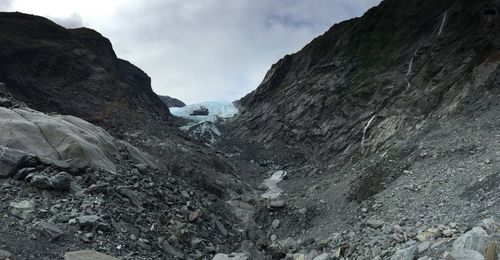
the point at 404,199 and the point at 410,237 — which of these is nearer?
the point at 410,237

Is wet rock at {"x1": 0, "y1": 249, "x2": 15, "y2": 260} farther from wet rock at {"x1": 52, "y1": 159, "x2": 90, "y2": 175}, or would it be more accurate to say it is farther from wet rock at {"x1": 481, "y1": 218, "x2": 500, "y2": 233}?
wet rock at {"x1": 481, "y1": 218, "x2": 500, "y2": 233}

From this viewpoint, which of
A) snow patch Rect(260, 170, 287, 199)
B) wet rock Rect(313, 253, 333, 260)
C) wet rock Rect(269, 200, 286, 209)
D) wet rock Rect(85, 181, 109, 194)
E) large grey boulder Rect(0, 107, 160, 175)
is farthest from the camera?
snow patch Rect(260, 170, 287, 199)

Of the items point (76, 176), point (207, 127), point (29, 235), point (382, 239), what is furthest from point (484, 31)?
point (207, 127)

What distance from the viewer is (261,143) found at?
80.2 m

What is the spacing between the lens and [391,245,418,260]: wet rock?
13.4 meters

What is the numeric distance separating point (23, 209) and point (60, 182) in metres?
2.06

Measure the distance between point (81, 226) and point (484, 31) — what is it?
46.4 meters

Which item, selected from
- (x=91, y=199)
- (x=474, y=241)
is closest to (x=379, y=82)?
(x=91, y=199)

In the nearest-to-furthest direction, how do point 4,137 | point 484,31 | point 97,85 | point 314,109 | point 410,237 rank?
point 410,237, point 4,137, point 484,31, point 97,85, point 314,109

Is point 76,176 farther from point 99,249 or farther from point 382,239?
point 382,239

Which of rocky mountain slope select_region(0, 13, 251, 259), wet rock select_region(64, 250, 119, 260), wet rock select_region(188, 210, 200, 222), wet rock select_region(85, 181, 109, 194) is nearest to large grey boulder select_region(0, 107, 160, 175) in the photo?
rocky mountain slope select_region(0, 13, 251, 259)

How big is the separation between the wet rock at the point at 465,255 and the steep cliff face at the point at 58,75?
46819 mm

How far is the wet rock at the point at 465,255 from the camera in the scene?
34.5 ft

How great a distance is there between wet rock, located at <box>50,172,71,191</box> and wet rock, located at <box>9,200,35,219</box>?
138cm
